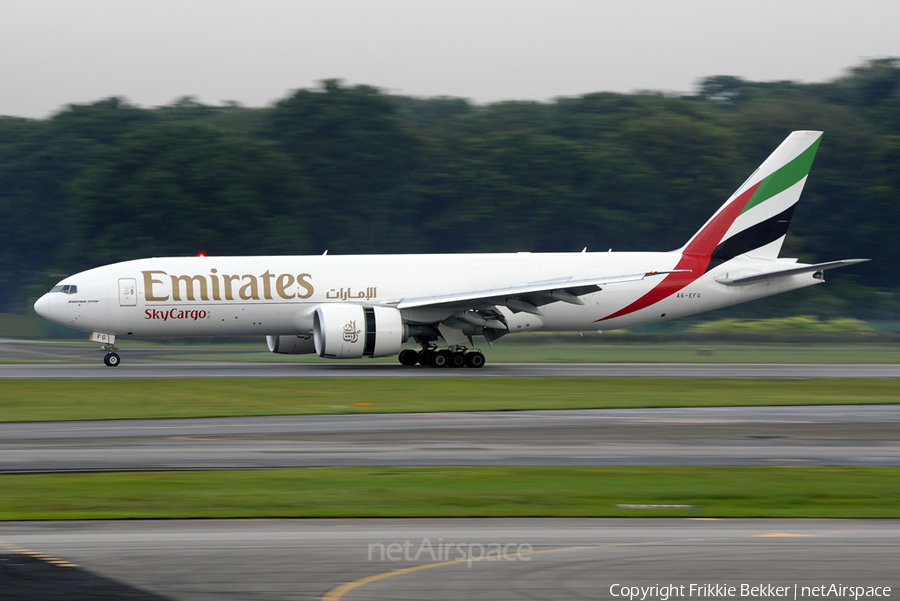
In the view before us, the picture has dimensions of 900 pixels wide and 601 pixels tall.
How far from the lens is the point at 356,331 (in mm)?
30609

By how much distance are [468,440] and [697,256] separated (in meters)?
20.2

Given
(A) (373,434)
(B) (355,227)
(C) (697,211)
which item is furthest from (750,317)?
(A) (373,434)

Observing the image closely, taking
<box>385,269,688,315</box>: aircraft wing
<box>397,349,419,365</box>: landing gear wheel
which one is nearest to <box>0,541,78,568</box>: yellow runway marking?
<box>385,269,688,315</box>: aircraft wing

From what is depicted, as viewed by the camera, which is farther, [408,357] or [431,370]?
[408,357]

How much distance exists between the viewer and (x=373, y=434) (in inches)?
701

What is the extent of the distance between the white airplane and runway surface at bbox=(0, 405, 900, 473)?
10.7 m

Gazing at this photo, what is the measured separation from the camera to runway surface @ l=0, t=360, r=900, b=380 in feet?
98.4

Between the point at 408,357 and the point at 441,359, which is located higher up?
the point at 408,357

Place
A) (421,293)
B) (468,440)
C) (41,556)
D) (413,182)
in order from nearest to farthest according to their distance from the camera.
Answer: (41,556), (468,440), (421,293), (413,182)

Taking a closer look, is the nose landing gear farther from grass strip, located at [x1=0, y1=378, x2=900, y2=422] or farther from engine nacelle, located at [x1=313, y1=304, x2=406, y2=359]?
engine nacelle, located at [x1=313, y1=304, x2=406, y2=359]

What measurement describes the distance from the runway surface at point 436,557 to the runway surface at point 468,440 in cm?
400

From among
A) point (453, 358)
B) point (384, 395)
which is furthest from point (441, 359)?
point (384, 395)

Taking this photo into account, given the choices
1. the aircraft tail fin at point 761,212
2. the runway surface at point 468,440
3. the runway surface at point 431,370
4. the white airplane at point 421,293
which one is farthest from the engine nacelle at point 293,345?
the runway surface at point 468,440

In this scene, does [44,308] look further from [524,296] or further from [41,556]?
[41,556]
